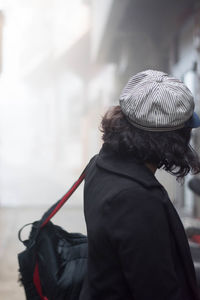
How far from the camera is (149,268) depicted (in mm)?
1241

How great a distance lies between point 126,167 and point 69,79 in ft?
60.2

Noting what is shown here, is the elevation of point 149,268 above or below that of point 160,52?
below

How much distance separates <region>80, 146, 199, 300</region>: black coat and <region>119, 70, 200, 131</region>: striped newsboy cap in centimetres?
12

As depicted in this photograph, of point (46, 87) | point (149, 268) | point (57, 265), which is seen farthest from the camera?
point (46, 87)

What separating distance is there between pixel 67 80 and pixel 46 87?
1.88 m

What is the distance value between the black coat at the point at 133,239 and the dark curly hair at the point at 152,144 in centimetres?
4

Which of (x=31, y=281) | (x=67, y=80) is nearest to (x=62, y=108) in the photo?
(x=67, y=80)

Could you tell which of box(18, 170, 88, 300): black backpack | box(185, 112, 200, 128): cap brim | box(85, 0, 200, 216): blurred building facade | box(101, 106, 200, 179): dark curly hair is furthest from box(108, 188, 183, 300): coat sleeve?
box(85, 0, 200, 216): blurred building facade

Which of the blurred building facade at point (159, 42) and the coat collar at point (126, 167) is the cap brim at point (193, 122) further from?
the blurred building facade at point (159, 42)

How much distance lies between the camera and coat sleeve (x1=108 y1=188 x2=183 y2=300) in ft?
4.07

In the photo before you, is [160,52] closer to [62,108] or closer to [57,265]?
[57,265]

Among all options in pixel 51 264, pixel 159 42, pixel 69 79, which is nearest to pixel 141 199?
pixel 51 264

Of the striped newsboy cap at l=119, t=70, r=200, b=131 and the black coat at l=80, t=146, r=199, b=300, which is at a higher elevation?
the striped newsboy cap at l=119, t=70, r=200, b=131

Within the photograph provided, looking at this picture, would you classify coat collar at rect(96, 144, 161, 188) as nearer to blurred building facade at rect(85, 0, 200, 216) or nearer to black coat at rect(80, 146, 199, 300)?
black coat at rect(80, 146, 199, 300)
